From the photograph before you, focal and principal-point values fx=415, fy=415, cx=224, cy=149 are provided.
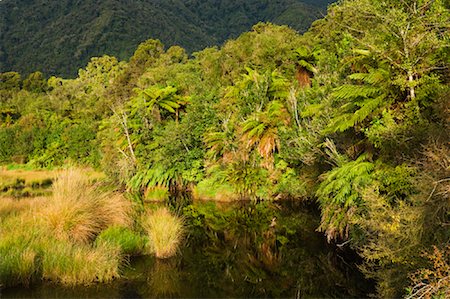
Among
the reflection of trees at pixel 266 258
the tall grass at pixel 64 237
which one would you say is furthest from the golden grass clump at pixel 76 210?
the reflection of trees at pixel 266 258

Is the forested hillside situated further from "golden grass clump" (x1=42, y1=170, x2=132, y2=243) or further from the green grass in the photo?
"golden grass clump" (x1=42, y1=170, x2=132, y2=243)

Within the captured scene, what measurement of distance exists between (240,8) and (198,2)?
18061 mm

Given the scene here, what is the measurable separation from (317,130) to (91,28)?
78104mm

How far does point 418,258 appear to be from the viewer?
18.6ft

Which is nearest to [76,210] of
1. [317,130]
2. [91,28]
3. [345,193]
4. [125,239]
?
[125,239]

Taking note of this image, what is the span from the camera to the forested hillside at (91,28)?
72.1 meters

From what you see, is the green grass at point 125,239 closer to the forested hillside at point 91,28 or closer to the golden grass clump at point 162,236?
the golden grass clump at point 162,236

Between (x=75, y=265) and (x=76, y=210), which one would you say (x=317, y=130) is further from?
(x=75, y=265)

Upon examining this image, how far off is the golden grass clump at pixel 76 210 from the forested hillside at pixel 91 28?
52244 mm

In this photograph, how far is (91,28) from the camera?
81625 millimetres

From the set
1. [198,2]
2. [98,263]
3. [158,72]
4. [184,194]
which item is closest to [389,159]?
[98,263]

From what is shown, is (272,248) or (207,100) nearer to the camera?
(272,248)

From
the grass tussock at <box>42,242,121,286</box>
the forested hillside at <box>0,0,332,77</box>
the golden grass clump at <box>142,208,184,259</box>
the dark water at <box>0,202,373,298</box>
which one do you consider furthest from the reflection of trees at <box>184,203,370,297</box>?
the forested hillside at <box>0,0,332,77</box>

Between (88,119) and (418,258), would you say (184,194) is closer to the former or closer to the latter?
(418,258)
